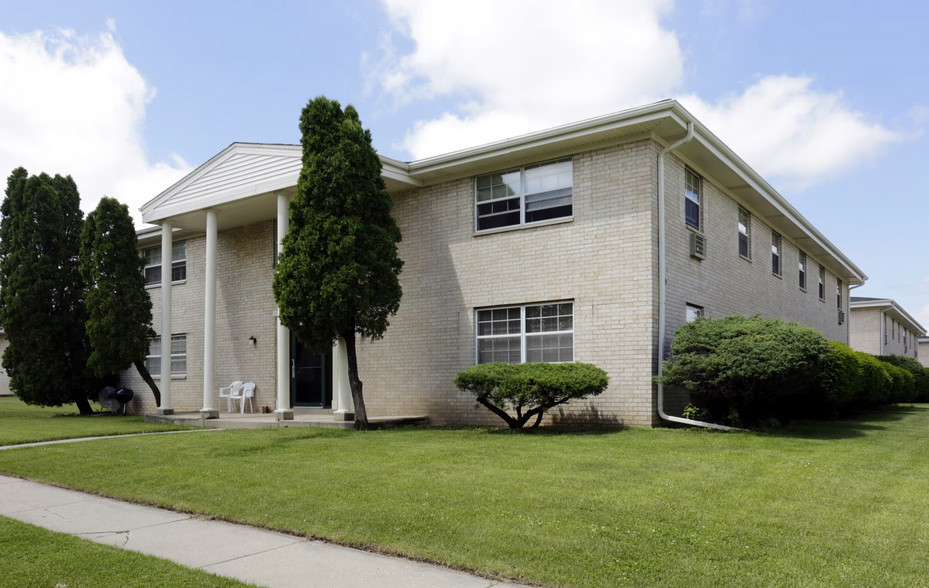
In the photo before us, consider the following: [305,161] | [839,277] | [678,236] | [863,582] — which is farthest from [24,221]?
[839,277]

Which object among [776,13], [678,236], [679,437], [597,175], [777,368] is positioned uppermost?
[776,13]

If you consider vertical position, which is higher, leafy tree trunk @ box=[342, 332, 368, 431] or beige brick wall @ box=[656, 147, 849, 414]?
beige brick wall @ box=[656, 147, 849, 414]

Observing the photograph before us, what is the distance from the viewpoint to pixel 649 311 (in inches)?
489

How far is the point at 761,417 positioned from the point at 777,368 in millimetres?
2294

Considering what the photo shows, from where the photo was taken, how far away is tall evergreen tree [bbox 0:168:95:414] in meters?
19.5

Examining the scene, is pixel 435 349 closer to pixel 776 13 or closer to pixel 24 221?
pixel 776 13

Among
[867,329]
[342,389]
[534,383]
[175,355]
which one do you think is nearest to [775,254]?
[534,383]

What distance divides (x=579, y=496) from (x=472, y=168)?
9277 millimetres

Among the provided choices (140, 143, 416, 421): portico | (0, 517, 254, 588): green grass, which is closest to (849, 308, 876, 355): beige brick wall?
(140, 143, 416, 421): portico

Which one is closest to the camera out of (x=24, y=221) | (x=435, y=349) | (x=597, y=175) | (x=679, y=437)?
(x=679, y=437)

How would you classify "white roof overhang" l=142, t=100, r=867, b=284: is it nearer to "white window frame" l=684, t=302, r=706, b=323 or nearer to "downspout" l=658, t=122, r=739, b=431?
"downspout" l=658, t=122, r=739, b=431

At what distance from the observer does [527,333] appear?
45.4ft

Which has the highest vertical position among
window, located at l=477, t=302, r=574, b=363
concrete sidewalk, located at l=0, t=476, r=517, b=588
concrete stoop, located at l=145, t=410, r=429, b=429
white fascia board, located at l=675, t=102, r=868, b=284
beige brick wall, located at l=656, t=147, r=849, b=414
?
white fascia board, located at l=675, t=102, r=868, b=284

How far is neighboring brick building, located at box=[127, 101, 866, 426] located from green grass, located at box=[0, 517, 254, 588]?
29.2 ft
